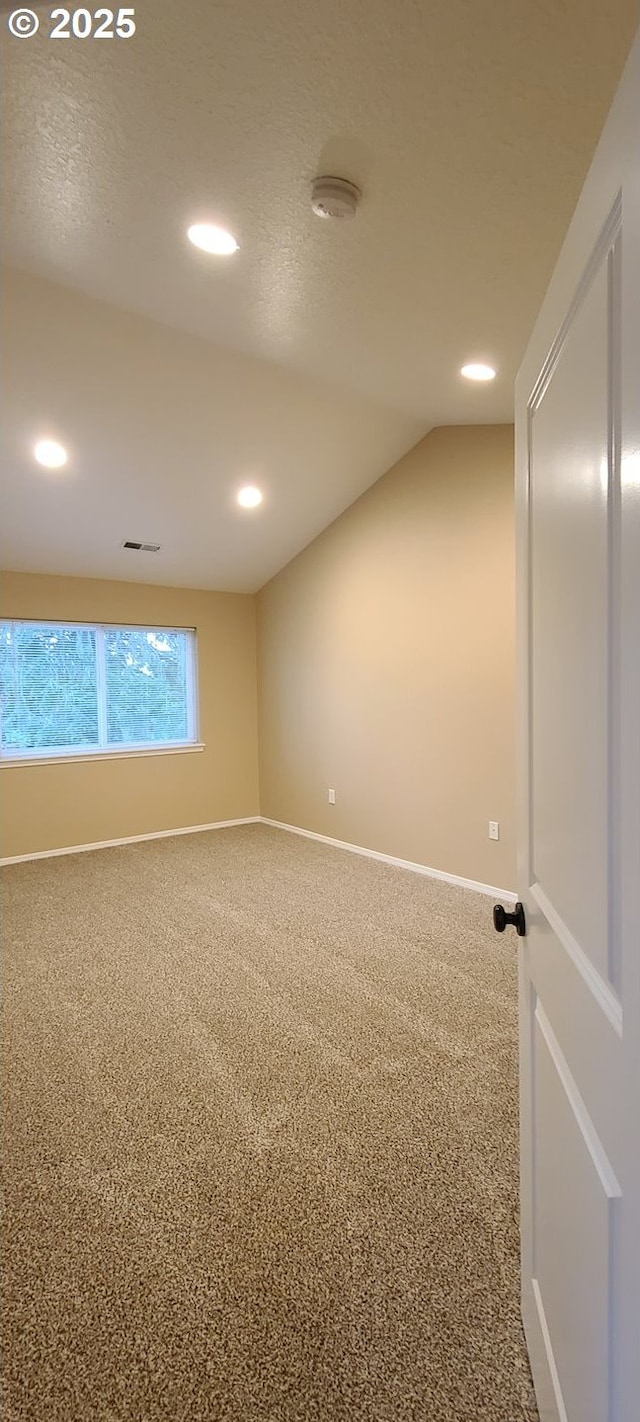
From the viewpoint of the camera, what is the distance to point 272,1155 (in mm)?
1726

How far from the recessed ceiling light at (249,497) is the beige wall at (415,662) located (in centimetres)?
73

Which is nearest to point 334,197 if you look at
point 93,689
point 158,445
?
point 158,445

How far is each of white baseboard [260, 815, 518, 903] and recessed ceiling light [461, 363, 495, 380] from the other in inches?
95.2

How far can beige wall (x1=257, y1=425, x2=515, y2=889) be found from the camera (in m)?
3.64

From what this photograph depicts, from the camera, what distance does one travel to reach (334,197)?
5.36 feet

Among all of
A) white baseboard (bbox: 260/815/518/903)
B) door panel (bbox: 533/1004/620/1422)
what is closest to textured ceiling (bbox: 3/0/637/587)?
door panel (bbox: 533/1004/620/1422)

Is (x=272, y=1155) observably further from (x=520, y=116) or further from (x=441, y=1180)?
(x=520, y=116)

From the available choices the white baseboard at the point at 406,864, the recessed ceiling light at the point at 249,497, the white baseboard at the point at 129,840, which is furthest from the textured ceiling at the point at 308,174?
the white baseboard at the point at 129,840

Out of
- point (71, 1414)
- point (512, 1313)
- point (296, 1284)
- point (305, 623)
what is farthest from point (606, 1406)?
point (305, 623)

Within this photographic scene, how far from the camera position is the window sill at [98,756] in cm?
455

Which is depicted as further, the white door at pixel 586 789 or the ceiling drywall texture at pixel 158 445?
the ceiling drywall texture at pixel 158 445

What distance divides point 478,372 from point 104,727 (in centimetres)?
372

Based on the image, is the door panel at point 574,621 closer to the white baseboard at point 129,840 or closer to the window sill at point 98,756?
the window sill at point 98,756

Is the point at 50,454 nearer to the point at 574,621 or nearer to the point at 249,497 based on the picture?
the point at 249,497
